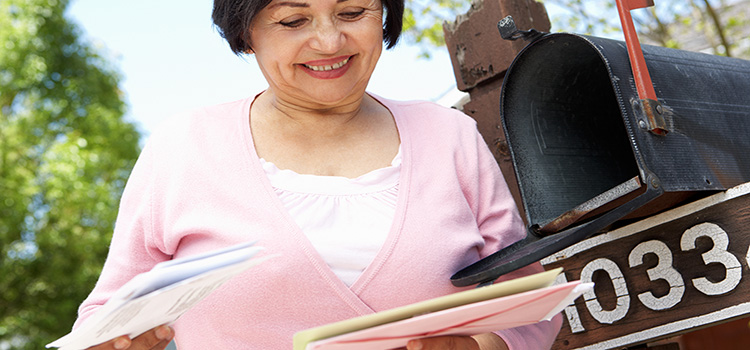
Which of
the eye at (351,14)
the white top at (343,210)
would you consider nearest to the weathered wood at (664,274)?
the white top at (343,210)

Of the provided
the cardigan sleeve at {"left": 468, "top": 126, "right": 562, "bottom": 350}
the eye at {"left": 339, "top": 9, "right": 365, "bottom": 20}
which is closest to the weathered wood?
the cardigan sleeve at {"left": 468, "top": 126, "right": 562, "bottom": 350}

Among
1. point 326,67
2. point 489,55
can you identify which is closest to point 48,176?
point 489,55

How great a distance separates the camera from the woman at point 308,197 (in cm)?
159

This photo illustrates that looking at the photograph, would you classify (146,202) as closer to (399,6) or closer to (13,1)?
(399,6)

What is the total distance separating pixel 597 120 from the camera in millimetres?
2021

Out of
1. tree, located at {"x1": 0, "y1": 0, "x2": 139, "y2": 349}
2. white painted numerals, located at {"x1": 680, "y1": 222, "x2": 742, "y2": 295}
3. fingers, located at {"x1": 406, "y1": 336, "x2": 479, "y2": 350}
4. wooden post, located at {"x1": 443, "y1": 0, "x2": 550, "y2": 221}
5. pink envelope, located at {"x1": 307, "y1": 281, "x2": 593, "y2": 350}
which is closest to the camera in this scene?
pink envelope, located at {"x1": 307, "y1": 281, "x2": 593, "y2": 350}

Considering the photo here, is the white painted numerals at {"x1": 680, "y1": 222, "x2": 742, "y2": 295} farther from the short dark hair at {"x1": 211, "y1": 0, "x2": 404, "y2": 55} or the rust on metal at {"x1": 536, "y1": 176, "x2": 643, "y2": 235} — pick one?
the short dark hair at {"x1": 211, "y1": 0, "x2": 404, "y2": 55}

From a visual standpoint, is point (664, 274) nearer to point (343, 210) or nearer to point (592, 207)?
point (592, 207)

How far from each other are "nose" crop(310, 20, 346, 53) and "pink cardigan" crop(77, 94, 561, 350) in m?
0.29

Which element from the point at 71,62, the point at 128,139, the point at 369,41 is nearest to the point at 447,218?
the point at 369,41

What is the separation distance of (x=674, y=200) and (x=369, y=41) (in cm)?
76

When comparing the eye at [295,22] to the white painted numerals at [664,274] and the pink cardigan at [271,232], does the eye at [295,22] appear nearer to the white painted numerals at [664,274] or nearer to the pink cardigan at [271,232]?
the pink cardigan at [271,232]

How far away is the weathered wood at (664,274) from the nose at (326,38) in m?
0.83

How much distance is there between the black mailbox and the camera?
1.49 meters
